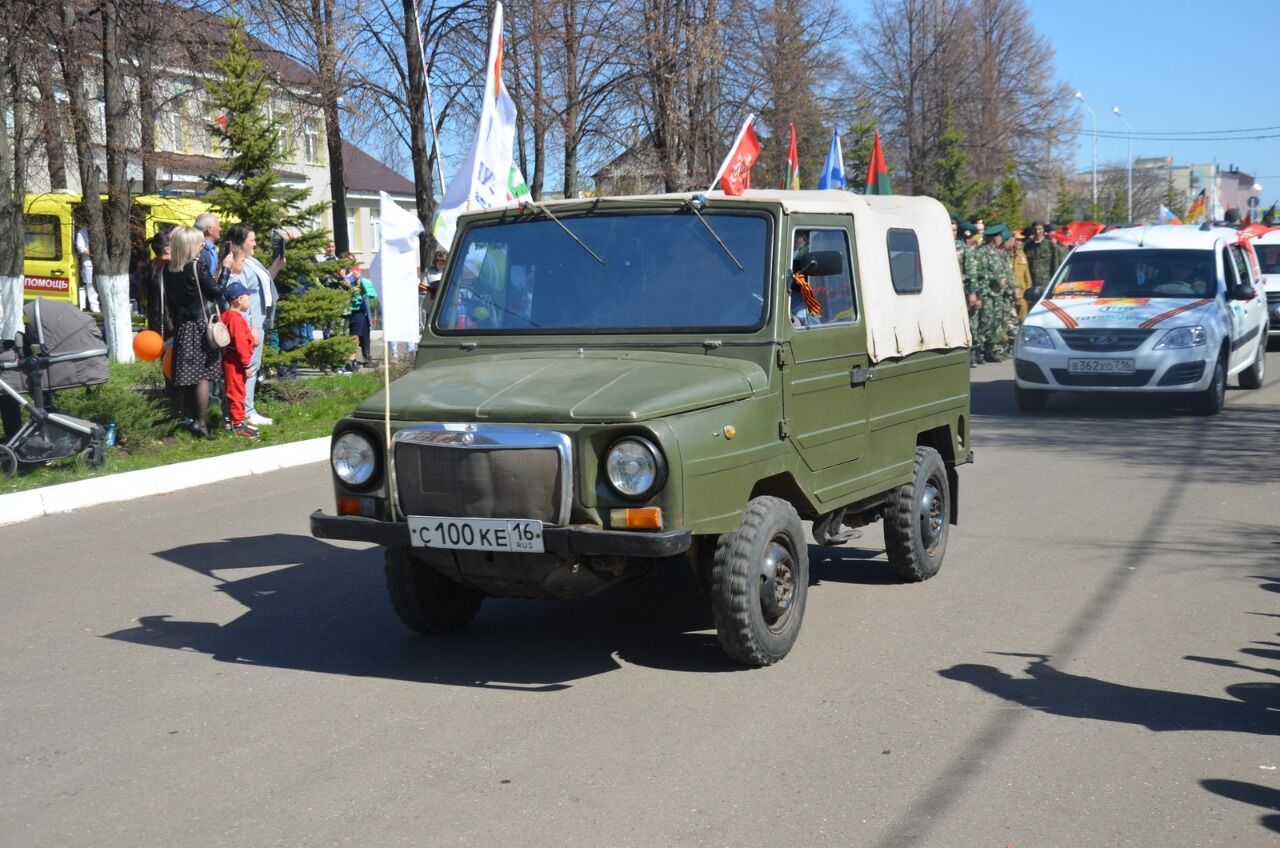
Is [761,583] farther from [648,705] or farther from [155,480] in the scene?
[155,480]

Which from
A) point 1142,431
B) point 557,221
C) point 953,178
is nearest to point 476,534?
point 557,221

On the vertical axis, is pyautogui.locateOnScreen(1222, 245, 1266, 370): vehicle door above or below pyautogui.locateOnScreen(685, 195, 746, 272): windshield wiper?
below

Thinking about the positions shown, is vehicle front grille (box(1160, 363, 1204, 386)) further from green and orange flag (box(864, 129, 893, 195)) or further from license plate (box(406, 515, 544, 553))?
license plate (box(406, 515, 544, 553))

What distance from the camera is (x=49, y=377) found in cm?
1067

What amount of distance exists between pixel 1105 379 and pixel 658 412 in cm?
1069

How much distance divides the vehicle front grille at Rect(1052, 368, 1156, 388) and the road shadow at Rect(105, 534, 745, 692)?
8672 mm

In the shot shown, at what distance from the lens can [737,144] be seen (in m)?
8.88

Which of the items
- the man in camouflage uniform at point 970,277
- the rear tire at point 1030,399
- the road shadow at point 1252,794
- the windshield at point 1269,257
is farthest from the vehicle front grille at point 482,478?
the windshield at point 1269,257

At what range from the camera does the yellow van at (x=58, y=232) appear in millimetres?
26859

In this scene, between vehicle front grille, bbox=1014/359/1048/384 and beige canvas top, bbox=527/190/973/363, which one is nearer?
beige canvas top, bbox=527/190/973/363

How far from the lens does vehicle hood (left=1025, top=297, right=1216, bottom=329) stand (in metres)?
14.8

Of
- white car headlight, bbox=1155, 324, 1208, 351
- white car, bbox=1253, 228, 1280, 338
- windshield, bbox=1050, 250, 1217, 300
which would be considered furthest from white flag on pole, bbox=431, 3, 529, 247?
white car, bbox=1253, 228, 1280, 338

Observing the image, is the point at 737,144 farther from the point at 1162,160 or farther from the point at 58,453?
the point at 1162,160

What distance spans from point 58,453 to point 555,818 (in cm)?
780
